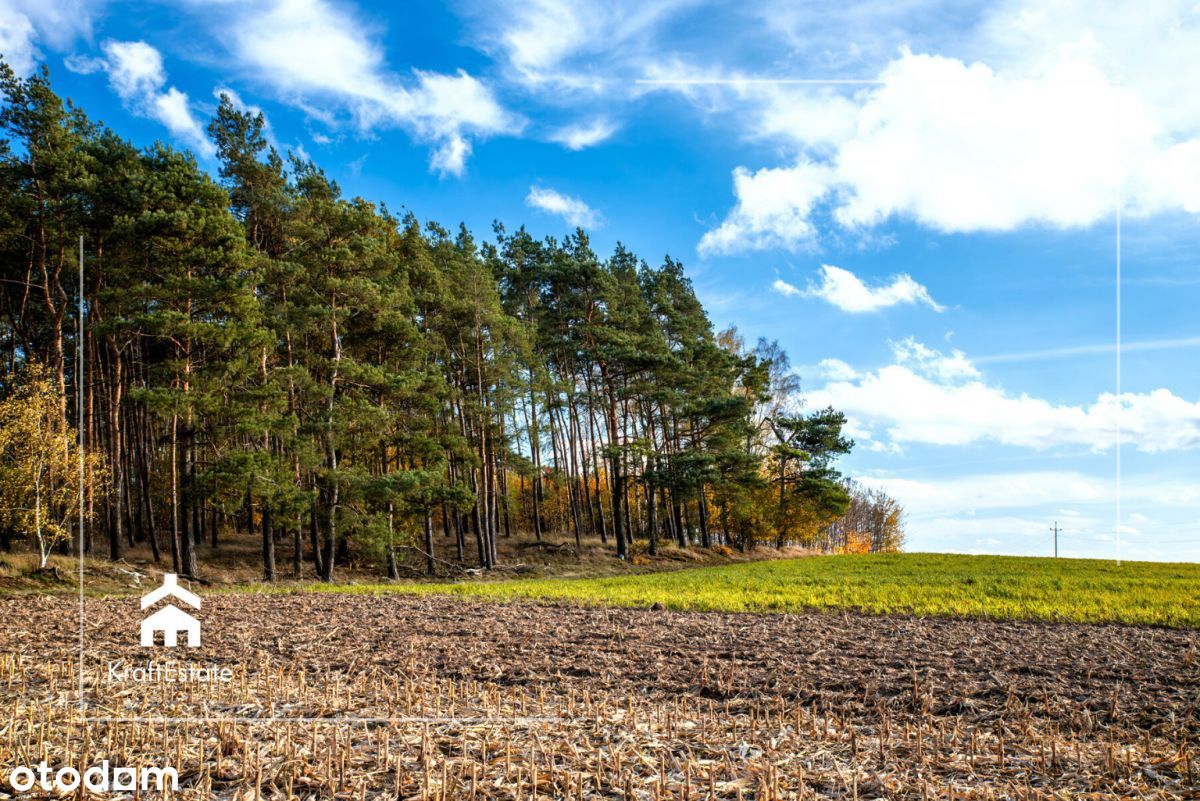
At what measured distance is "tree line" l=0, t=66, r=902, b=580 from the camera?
19.7m

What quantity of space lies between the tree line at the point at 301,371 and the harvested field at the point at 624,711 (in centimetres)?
666

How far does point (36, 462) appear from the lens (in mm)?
18984

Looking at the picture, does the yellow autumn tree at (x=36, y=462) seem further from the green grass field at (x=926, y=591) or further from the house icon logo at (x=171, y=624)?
the house icon logo at (x=171, y=624)

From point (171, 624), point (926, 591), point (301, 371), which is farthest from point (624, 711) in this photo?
point (301, 371)

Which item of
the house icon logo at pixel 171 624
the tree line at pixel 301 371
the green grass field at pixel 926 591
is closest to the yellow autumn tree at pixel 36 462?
the tree line at pixel 301 371

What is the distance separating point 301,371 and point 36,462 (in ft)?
21.9

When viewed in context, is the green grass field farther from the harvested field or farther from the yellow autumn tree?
the yellow autumn tree

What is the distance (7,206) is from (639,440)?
2231 centimetres

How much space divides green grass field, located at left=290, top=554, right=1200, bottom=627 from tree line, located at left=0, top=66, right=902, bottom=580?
5802mm

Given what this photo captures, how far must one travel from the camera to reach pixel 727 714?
581 centimetres

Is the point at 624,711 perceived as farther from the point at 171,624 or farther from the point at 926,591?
the point at 926,591

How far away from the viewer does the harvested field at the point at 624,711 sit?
414cm

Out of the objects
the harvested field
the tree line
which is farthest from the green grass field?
the tree line

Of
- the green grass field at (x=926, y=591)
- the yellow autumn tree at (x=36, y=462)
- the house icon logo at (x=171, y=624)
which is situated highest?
the yellow autumn tree at (x=36, y=462)
